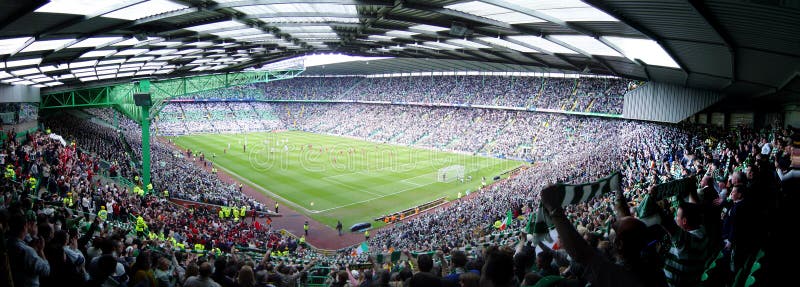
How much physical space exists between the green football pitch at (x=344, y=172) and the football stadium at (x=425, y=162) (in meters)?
0.34

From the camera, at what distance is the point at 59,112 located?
36.9 metres

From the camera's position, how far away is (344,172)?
40.8 m

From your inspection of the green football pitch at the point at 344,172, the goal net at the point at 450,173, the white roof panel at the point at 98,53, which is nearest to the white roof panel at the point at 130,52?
the white roof panel at the point at 98,53

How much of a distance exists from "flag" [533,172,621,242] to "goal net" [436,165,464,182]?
1248 inches

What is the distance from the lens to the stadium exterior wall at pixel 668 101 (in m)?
23.6

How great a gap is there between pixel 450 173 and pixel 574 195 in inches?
1372

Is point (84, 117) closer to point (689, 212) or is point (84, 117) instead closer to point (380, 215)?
point (380, 215)

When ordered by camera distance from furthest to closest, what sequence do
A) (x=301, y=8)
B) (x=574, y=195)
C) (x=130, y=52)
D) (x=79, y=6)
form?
(x=130, y=52)
(x=301, y=8)
(x=79, y=6)
(x=574, y=195)

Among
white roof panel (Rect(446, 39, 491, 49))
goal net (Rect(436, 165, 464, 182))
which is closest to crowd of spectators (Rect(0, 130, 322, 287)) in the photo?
white roof panel (Rect(446, 39, 491, 49))

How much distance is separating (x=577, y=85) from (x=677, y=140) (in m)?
25.2

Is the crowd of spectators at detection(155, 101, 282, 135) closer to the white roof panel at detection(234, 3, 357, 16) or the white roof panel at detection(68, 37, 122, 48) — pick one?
the white roof panel at detection(68, 37, 122, 48)

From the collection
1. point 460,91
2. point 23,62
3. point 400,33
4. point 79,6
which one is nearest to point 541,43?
point 400,33

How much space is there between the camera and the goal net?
38.4 meters

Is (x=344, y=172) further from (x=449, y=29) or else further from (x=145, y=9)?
(x=145, y=9)
